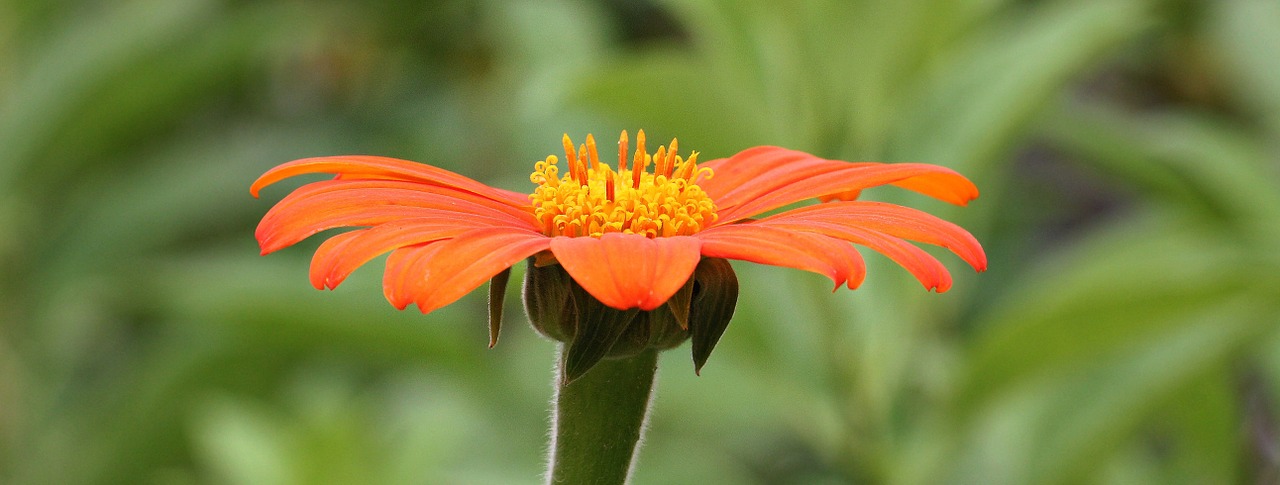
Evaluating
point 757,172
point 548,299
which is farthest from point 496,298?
point 757,172

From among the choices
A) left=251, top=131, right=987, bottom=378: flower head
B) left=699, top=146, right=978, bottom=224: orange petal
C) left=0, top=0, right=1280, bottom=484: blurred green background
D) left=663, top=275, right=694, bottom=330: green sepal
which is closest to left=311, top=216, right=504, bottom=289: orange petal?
left=251, top=131, right=987, bottom=378: flower head

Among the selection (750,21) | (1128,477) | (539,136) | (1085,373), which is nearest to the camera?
(750,21)

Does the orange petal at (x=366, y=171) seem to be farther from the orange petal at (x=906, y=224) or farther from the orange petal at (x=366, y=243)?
the orange petal at (x=906, y=224)

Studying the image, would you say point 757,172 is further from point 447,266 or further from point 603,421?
point 447,266

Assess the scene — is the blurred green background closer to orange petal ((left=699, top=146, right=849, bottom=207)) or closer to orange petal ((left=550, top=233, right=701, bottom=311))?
orange petal ((left=699, top=146, right=849, bottom=207))

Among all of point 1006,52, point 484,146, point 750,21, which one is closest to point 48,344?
point 484,146

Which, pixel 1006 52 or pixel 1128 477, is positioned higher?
pixel 1006 52

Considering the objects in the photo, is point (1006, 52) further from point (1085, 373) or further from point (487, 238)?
point (487, 238)
